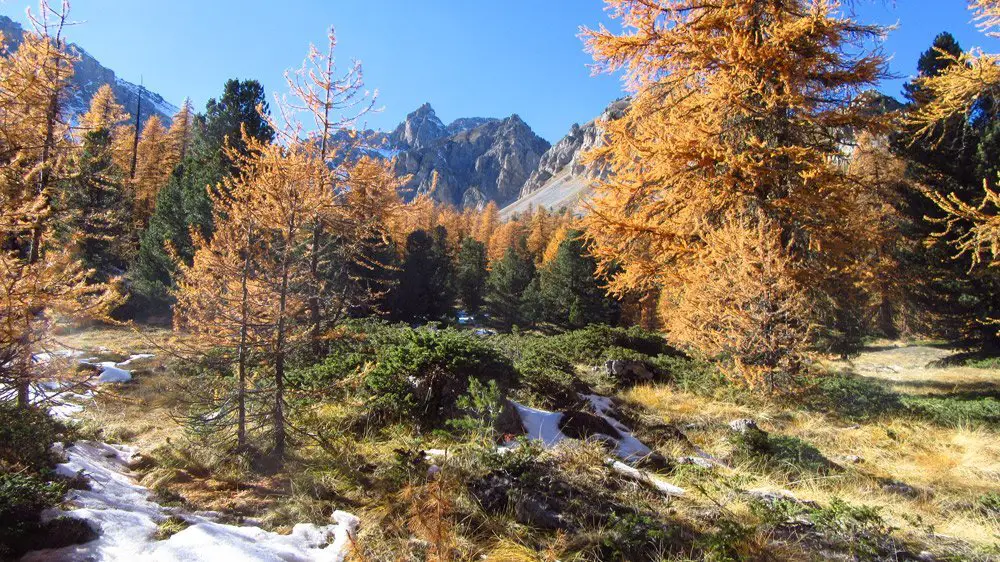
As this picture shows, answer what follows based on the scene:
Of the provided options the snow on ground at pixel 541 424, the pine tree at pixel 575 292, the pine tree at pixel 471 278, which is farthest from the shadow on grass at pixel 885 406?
the pine tree at pixel 471 278

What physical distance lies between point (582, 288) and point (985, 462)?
68.4 ft

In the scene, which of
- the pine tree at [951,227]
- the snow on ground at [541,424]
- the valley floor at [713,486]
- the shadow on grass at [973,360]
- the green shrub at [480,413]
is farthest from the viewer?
the shadow on grass at [973,360]

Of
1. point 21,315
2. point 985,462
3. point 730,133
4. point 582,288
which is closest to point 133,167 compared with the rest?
point 582,288

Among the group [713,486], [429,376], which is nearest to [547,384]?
[429,376]

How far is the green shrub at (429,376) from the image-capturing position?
18.4 ft

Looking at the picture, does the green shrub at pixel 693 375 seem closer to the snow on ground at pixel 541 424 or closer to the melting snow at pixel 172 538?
the snow on ground at pixel 541 424

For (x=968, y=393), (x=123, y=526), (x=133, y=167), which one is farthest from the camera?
(x=133, y=167)

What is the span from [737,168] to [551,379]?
4442mm

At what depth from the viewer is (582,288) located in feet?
86.1

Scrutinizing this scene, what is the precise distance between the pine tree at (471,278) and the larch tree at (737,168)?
3039 cm

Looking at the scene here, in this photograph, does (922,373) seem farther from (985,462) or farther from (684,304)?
(684,304)

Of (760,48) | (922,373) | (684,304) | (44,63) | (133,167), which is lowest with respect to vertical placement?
(922,373)

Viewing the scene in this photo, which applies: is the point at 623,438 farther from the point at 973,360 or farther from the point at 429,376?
the point at 973,360

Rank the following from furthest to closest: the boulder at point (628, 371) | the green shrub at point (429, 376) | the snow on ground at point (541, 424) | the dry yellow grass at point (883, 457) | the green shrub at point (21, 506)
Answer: the boulder at point (628, 371)
the green shrub at point (429, 376)
the snow on ground at point (541, 424)
the dry yellow grass at point (883, 457)
the green shrub at point (21, 506)
